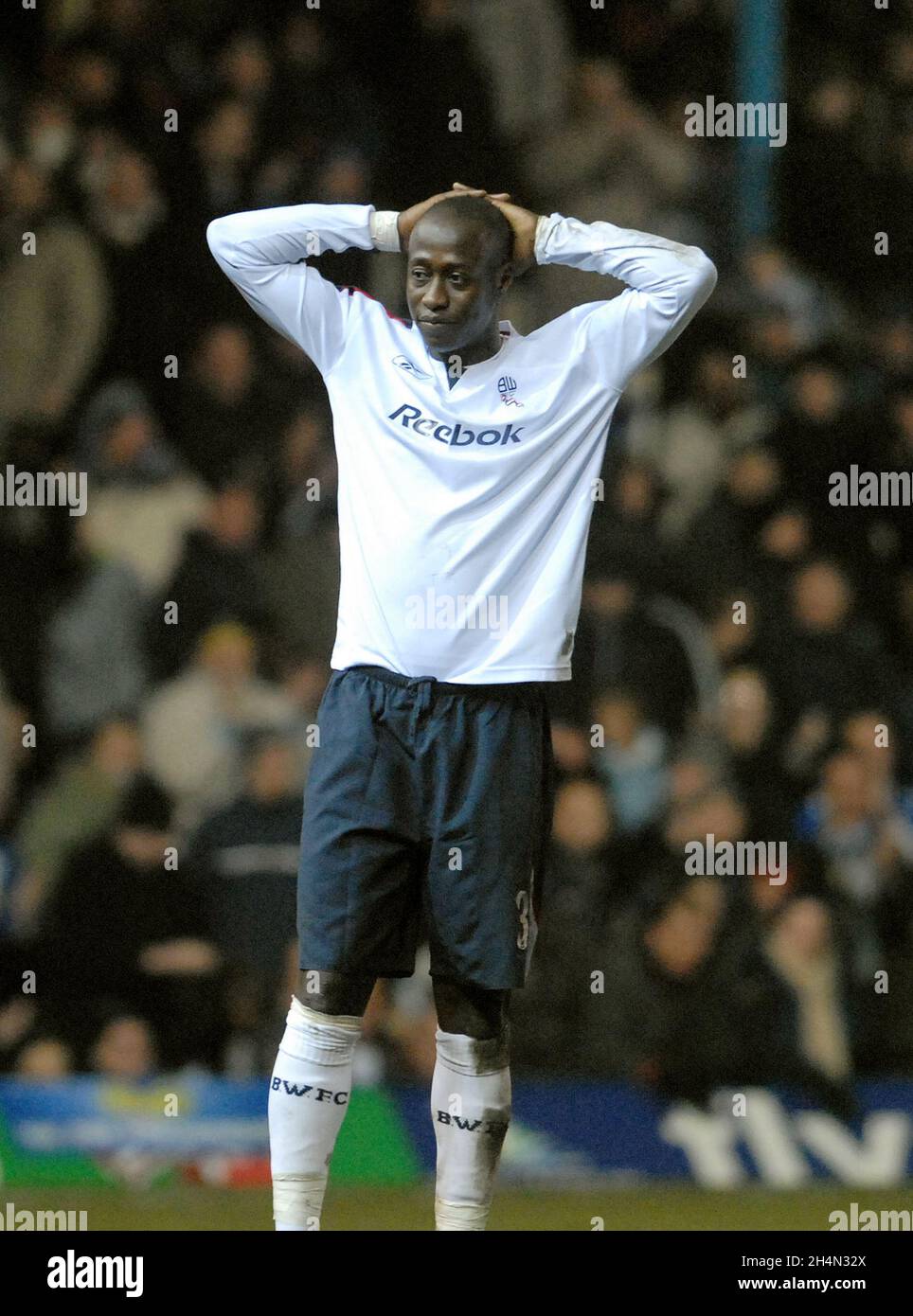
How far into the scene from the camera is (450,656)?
3430mm

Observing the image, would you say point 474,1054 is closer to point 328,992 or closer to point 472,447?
point 328,992

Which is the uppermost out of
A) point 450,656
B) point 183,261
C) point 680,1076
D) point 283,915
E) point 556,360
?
point 183,261

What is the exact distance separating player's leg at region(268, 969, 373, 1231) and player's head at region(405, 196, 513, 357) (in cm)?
115

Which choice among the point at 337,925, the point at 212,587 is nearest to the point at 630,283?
the point at 337,925

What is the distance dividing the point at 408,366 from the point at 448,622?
1.62ft

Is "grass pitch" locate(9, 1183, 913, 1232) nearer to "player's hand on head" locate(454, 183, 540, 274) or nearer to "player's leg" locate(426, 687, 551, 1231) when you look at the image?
"player's leg" locate(426, 687, 551, 1231)

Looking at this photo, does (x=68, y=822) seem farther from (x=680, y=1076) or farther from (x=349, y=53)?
(x=349, y=53)

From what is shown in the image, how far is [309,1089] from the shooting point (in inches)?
132

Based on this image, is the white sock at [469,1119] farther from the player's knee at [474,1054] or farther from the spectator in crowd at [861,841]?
the spectator in crowd at [861,841]

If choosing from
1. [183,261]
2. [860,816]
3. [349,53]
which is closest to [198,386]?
[183,261]

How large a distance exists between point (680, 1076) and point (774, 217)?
261 centimetres

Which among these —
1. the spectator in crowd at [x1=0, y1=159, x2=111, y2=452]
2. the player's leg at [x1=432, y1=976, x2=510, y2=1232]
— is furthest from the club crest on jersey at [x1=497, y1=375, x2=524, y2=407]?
the spectator in crowd at [x1=0, y1=159, x2=111, y2=452]

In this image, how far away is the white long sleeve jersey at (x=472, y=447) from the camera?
344cm

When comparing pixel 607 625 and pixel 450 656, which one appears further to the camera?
pixel 607 625
